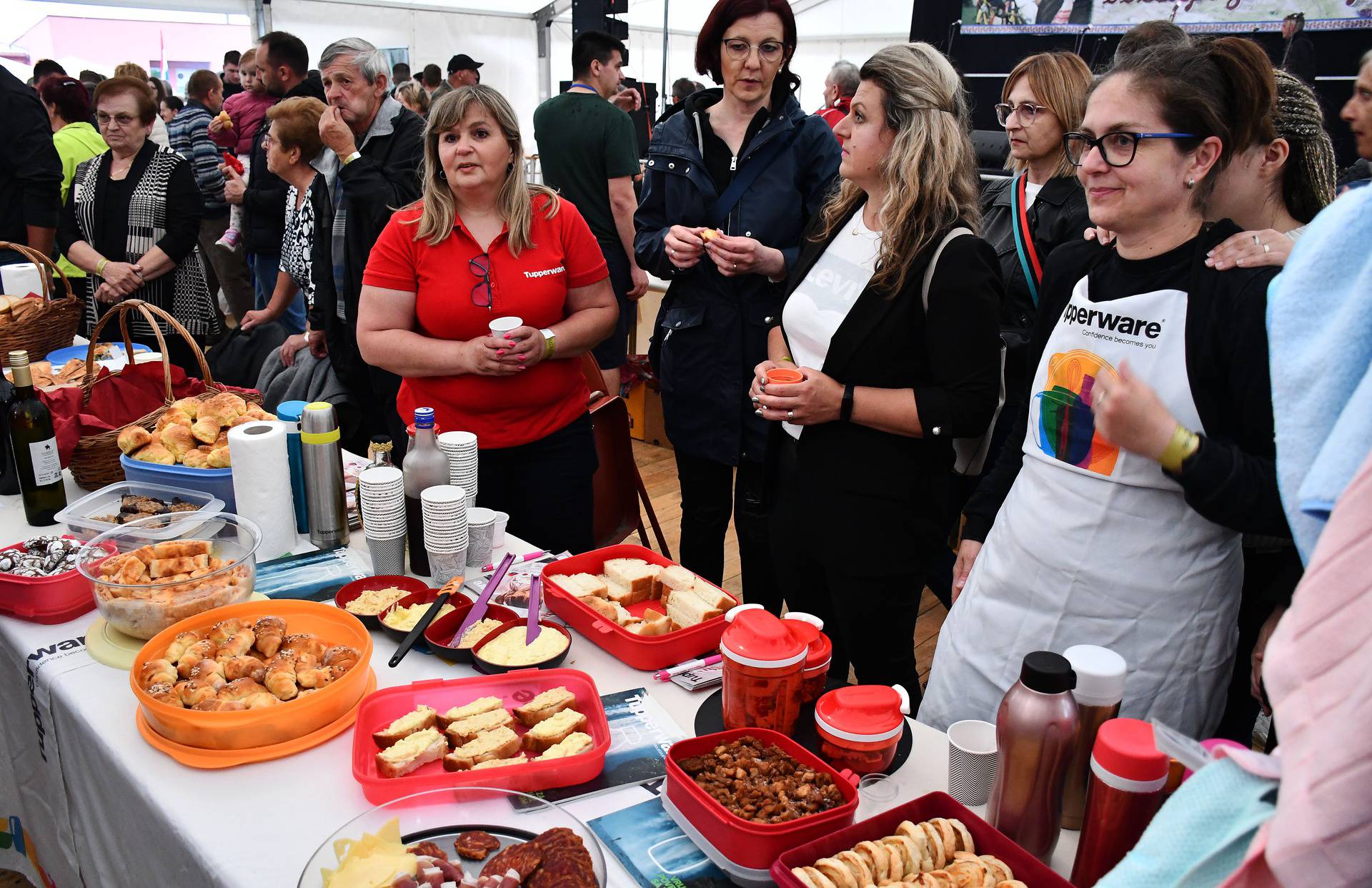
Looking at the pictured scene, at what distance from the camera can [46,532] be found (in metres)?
2.10

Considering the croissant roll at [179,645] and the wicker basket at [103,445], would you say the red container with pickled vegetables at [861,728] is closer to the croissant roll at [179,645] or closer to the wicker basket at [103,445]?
the croissant roll at [179,645]

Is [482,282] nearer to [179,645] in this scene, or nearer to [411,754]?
[179,645]

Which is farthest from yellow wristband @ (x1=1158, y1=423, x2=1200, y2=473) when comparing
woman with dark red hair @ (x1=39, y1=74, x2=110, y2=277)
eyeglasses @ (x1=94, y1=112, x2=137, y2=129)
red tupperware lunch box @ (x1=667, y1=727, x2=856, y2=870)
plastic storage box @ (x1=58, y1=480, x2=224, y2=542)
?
woman with dark red hair @ (x1=39, y1=74, x2=110, y2=277)

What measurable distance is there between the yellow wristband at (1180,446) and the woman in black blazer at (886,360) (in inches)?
24.3

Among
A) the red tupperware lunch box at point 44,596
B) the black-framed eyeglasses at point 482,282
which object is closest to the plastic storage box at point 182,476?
the red tupperware lunch box at point 44,596

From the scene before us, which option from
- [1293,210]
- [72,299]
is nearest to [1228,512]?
[1293,210]

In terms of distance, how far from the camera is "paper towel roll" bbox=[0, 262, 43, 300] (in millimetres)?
3291

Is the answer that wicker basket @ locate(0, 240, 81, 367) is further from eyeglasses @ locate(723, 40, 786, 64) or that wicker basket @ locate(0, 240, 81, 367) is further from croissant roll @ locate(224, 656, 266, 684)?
eyeglasses @ locate(723, 40, 786, 64)

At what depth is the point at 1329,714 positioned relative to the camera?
588 mm

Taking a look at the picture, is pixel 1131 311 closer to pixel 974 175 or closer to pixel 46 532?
pixel 974 175

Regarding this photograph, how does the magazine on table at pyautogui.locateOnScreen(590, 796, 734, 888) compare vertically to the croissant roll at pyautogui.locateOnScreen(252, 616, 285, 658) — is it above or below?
below

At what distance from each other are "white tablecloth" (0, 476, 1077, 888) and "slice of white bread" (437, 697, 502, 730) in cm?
14

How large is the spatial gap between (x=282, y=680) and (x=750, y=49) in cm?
222

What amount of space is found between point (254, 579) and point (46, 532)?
69cm
